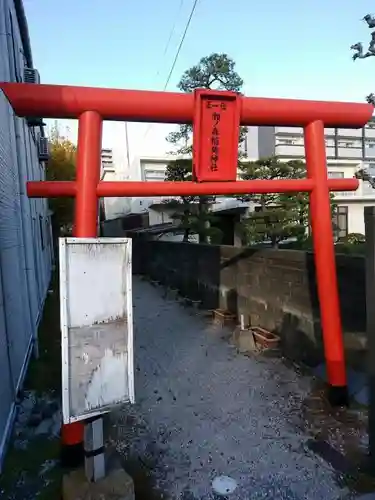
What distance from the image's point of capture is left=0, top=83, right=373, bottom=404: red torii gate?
3.73 metres

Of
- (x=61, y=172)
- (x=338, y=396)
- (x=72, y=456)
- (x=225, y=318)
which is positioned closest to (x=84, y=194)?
(x=72, y=456)

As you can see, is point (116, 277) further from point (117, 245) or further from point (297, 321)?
point (297, 321)

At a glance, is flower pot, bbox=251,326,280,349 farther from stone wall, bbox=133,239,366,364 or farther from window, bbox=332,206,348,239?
window, bbox=332,206,348,239

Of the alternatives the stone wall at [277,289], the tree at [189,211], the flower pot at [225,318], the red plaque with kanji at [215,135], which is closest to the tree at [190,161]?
the tree at [189,211]

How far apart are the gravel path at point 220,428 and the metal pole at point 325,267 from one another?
1.75ft

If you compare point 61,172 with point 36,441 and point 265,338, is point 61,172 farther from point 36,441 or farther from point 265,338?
point 36,441

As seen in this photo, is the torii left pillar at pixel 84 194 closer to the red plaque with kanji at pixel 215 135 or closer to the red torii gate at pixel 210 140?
the red torii gate at pixel 210 140

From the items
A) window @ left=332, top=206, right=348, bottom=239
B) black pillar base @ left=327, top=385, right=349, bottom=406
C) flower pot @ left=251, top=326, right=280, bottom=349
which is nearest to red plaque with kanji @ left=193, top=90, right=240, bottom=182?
black pillar base @ left=327, top=385, right=349, bottom=406

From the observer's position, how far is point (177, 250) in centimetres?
1257

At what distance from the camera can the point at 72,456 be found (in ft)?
Answer: 11.0

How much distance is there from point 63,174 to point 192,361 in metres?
19.6

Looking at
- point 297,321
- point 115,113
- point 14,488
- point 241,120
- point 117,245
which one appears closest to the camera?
point 117,245

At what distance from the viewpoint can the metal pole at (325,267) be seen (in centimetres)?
→ 434

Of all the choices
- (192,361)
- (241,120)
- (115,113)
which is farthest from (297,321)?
(115,113)
